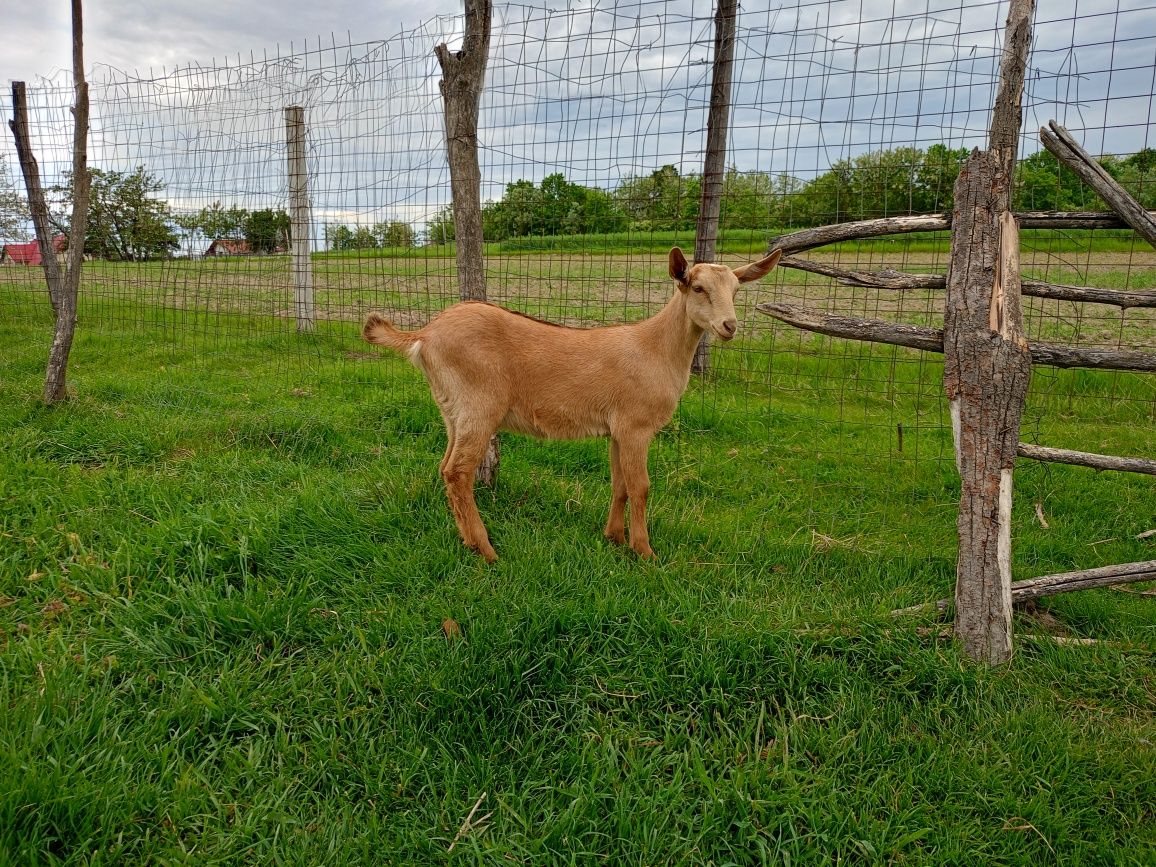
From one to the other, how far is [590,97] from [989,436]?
380cm

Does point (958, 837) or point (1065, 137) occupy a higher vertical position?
point (1065, 137)

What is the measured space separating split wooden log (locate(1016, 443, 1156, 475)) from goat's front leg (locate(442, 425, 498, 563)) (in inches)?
108

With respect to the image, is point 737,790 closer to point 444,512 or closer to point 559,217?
point 444,512

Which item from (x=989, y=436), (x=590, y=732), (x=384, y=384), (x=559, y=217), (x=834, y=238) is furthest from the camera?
(x=384, y=384)

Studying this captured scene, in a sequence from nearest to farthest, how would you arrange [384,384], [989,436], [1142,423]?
[989,436]
[1142,423]
[384,384]

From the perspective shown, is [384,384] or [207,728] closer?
[207,728]

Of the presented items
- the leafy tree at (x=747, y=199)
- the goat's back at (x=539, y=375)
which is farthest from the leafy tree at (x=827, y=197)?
the goat's back at (x=539, y=375)

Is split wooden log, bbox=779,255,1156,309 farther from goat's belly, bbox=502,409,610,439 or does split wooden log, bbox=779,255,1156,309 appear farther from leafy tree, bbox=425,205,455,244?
leafy tree, bbox=425,205,455,244

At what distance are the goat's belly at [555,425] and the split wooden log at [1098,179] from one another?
2.78m

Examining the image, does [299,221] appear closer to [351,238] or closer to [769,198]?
[351,238]

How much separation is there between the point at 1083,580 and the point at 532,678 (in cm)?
260

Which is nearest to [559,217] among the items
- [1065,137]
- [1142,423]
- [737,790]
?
[1065,137]

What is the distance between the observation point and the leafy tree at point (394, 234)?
631 centimetres

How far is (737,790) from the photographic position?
2418mm
